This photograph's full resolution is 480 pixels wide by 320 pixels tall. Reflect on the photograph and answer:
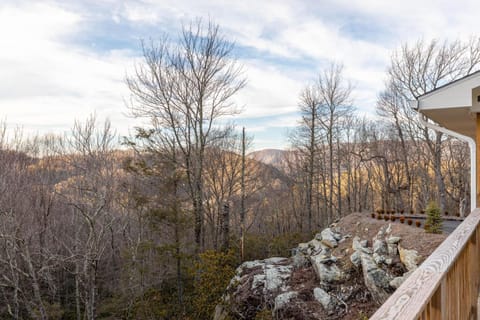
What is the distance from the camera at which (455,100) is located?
12.6 ft

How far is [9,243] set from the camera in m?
10.3

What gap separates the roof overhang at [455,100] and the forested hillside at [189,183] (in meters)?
7.64

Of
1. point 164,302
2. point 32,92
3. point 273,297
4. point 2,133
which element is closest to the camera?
point 273,297

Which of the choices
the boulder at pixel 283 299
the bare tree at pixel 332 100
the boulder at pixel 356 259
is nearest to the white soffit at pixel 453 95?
the boulder at pixel 356 259

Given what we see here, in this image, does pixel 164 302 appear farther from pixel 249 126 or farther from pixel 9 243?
pixel 249 126

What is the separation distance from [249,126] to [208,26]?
7.17 m

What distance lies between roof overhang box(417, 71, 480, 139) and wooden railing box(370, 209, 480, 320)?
5.65 ft

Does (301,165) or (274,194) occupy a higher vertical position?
(301,165)

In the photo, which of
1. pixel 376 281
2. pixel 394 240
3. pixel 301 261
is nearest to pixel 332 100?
pixel 301 261

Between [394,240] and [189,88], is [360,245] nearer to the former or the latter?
[394,240]

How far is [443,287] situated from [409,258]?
6.91 meters

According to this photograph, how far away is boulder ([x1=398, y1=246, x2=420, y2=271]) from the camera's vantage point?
7188mm

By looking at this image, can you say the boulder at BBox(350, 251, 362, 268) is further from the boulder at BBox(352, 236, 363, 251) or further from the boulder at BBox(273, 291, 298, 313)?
the boulder at BBox(273, 291, 298, 313)

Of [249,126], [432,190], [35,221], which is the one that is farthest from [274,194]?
[35,221]
